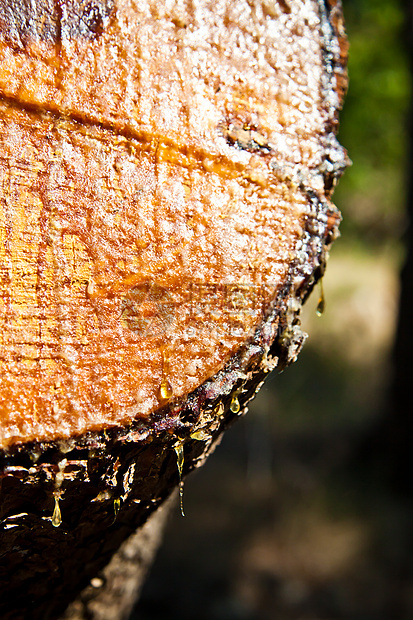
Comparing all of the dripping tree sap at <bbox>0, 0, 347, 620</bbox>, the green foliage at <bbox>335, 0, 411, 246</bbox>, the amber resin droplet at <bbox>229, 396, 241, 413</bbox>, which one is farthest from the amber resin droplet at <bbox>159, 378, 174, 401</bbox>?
the green foliage at <bbox>335, 0, 411, 246</bbox>

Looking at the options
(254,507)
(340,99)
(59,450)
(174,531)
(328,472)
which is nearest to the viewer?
(59,450)

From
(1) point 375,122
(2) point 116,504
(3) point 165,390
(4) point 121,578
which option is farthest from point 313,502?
(1) point 375,122

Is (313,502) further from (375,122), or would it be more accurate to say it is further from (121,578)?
(375,122)

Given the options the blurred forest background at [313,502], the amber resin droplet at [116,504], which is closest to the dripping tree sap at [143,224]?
the amber resin droplet at [116,504]

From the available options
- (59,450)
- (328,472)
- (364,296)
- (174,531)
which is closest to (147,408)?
(59,450)

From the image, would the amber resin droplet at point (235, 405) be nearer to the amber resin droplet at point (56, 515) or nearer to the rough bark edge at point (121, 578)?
the amber resin droplet at point (56, 515)

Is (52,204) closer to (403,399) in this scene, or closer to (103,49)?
(103,49)

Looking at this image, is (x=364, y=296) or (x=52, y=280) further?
(x=364, y=296)
